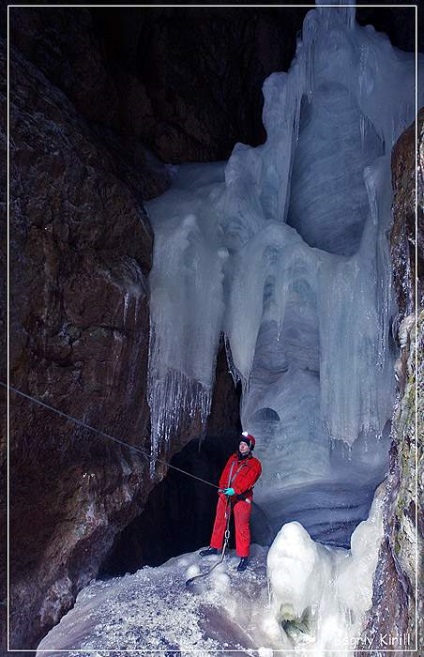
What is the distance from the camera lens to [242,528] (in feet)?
18.2

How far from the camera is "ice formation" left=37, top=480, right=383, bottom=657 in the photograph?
4438mm

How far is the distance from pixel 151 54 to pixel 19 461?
5906 mm

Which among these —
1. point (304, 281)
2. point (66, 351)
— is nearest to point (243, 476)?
point (66, 351)

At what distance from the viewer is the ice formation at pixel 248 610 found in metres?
4.44

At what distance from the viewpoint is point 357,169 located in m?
6.97

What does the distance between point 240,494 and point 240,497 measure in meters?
0.03

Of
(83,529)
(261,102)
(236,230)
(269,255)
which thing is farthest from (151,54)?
(83,529)

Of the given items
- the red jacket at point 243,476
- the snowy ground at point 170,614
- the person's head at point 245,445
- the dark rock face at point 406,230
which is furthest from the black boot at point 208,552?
the dark rock face at point 406,230

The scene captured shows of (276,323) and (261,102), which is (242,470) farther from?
(261,102)

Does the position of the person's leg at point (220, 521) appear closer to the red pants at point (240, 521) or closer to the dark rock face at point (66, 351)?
Answer: the red pants at point (240, 521)

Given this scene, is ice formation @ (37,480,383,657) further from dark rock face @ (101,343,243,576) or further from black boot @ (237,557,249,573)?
dark rock face @ (101,343,243,576)

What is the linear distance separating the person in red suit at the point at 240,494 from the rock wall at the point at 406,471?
1.47 metres

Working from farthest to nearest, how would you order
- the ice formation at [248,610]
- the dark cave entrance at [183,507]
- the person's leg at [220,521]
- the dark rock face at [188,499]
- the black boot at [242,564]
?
the dark cave entrance at [183,507] < the dark rock face at [188,499] < the person's leg at [220,521] < the black boot at [242,564] < the ice formation at [248,610]

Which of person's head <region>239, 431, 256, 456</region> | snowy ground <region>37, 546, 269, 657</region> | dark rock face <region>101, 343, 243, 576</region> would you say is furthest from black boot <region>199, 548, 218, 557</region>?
dark rock face <region>101, 343, 243, 576</region>
